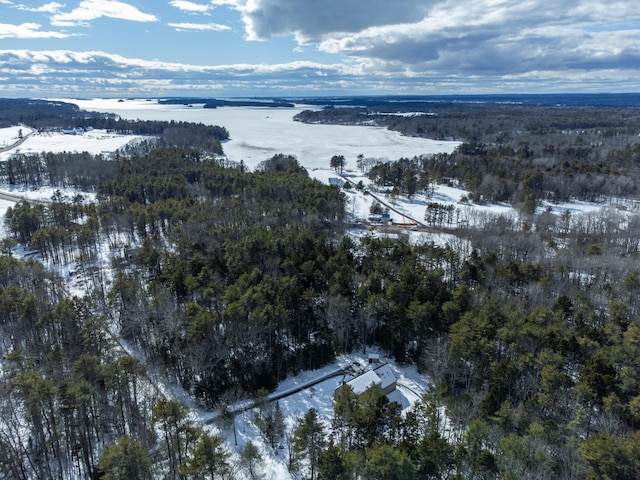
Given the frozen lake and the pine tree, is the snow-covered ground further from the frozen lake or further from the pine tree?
the pine tree

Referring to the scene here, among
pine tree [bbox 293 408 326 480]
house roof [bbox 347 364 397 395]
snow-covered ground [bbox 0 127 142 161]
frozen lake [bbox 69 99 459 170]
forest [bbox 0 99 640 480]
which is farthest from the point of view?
snow-covered ground [bbox 0 127 142 161]

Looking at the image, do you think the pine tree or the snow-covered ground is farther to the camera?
the snow-covered ground

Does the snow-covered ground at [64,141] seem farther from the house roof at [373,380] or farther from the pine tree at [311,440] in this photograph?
the pine tree at [311,440]

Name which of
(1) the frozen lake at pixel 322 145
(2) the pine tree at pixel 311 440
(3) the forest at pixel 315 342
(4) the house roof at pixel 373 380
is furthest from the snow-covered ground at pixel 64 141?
(2) the pine tree at pixel 311 440

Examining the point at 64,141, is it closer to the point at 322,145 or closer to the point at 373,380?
the point at 322,145

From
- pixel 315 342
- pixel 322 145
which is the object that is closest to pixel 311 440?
pixel 315 342

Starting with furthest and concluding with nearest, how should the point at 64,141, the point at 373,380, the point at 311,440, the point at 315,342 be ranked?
the point at 64,141 → the point at 315,342 → the point at 373,380 → the point at 311,440

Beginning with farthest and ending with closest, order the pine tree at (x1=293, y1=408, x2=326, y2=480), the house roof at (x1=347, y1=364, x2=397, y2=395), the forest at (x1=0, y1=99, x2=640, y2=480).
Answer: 1. the house roof at (x1=347, y1=364, x2=397, y2=395)
2. the pine tree at (x1=293, y1=408, x2=326, y2=480)
3. the forest at (x1=0, y1=99, x2=640, y2=480)

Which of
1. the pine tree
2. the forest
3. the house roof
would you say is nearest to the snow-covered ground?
the forest

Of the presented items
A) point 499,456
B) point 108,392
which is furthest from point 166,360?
point 499,456
